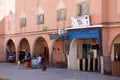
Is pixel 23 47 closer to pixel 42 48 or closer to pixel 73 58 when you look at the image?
pixel 42 48

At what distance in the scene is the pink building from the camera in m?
24.8

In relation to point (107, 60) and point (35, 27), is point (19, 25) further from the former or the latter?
point (107, 60)

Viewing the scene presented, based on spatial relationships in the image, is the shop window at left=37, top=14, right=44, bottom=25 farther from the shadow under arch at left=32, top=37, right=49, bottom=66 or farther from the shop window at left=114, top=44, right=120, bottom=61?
the shop window at left=114, top=44, right=120, bottom=61

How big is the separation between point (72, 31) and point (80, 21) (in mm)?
1592

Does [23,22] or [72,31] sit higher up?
[23,22]

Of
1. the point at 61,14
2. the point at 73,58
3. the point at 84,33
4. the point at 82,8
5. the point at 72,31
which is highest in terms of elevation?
the point at 82,8

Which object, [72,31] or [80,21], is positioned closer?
[80,21]

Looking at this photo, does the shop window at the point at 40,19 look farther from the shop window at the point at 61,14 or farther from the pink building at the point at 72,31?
→ the shop window at the point at 61,14

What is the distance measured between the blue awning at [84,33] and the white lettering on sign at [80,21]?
1.58 feet

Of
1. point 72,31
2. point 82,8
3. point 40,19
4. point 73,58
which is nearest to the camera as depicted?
point 82,8

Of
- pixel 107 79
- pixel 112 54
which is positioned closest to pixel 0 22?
pixel 112 54

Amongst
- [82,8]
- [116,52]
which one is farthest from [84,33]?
[116,52]

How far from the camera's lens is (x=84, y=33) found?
26.8 metres

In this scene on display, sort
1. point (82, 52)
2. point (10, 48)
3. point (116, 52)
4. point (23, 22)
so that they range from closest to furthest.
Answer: point (116, 52) < point (82, 52) < point (23, 22) < point (10, 48)
